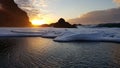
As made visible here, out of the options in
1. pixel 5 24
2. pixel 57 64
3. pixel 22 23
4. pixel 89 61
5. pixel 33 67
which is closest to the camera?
pixel 33 67

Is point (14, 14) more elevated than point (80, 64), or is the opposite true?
point (14, 14)

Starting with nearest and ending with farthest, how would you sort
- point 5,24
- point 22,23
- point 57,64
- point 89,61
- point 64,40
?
point 57,64, point 89,61, point 64,40, point 5,24, point 22,23

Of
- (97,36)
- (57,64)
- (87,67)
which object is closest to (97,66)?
(87,67)

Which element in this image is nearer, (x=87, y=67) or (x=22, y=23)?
(x=87, y=67)

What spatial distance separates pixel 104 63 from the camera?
11586 mm

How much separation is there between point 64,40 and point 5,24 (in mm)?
82306

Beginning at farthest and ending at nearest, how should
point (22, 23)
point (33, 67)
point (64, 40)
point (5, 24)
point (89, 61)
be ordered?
1. point (22, 23)
2. point (5, 24)
3. point (64, 40)
4. point (89, 61)
5. point (33, 67)

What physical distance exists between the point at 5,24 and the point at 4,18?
3.87 m

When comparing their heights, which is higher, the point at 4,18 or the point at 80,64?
the point at 4,18

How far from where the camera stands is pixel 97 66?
1080cm

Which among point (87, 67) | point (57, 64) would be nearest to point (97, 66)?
point (87, 67)

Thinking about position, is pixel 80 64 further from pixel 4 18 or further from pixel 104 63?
pixel 4 18

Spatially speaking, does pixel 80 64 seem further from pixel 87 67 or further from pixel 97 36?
pixel 97 36

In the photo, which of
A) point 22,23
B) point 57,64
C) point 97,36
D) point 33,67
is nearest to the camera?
point 33,67
